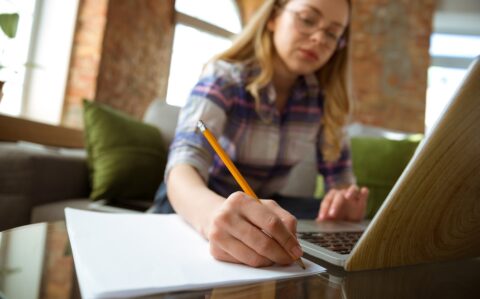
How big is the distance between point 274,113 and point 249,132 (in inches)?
3.7

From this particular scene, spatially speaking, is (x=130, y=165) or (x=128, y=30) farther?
(x=128, y=30)

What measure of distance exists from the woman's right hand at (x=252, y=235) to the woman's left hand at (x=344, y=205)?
1.14 ft

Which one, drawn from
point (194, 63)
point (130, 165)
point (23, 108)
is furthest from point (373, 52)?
point (23, 108)

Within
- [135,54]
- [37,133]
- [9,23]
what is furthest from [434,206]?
[135,54]

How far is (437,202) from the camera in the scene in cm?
36

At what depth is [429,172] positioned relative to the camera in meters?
0.33

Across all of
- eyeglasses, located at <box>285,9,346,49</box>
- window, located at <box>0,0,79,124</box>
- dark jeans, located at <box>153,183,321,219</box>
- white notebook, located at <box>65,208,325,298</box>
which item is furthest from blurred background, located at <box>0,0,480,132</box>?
white notebook, located at <box>65,208,325,298</box>

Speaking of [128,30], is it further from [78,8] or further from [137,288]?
[137,288]

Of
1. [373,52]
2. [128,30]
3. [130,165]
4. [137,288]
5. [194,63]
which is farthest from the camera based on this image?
[194,63]

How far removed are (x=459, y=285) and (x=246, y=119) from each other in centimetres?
66

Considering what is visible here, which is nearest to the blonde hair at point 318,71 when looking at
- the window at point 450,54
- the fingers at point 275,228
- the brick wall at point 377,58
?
the fingers at point 275,228

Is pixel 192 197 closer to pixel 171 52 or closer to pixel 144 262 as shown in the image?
pixel 144 262

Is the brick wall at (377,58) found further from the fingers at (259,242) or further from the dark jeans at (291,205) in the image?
the fingers at (259,242)

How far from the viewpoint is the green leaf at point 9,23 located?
1.21 m
